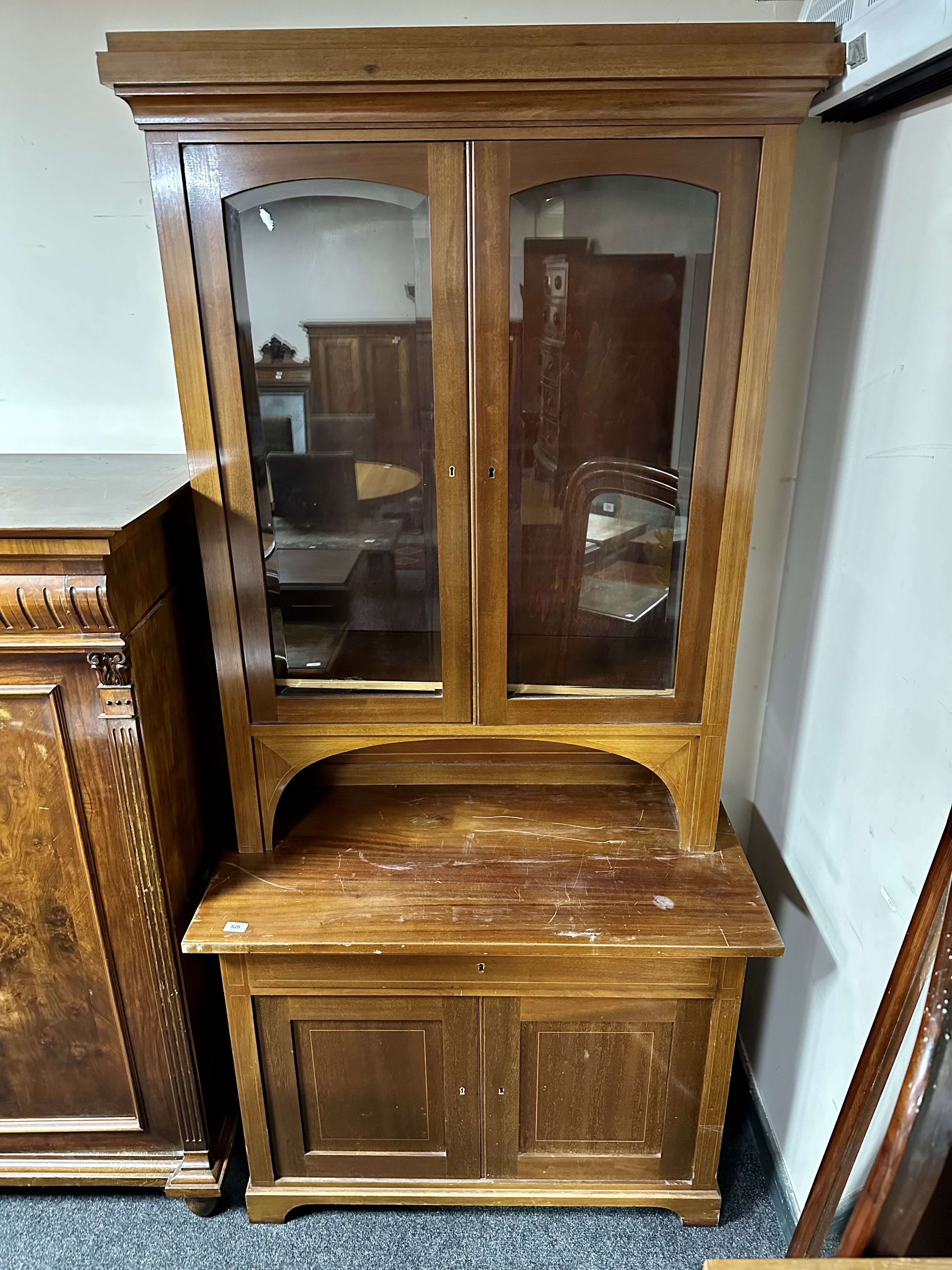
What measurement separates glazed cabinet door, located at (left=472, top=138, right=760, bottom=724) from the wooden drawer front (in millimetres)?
358

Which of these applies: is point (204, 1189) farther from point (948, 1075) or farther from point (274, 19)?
point (274, 19)

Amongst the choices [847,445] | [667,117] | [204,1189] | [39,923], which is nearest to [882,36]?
[667,117]

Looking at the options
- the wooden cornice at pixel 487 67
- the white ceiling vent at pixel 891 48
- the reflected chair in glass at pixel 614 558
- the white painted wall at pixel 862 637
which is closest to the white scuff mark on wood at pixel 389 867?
the reflected chair in glass at pixel 614 558

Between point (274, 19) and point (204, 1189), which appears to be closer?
point (274, 19)

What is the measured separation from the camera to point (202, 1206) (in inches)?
56.8

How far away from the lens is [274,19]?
1.29 m

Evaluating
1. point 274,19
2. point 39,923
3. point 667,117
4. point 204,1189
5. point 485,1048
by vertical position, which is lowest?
point 204,1189

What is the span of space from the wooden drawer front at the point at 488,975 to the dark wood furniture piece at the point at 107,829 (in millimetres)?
204

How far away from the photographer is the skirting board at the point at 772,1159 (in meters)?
1.40

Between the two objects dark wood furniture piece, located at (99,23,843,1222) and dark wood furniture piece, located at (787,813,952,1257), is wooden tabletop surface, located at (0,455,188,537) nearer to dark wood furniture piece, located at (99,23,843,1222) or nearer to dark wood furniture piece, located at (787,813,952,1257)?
dark wood furniture piece, located at (99,23,843,1222)

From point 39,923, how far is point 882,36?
159cm

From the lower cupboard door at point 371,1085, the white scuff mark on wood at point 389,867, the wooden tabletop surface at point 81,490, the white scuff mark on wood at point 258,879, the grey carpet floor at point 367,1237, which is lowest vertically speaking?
the grey carpet floor at point 367,1237

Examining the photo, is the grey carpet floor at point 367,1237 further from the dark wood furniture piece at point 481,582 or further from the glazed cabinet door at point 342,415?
the glazed cabinet door at point 342,415

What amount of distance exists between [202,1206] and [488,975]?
69cm
